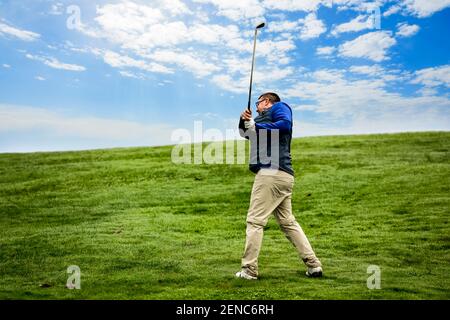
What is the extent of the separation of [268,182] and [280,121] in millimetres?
1122

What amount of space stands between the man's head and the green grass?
327cm

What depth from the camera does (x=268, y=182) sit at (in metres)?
8.59

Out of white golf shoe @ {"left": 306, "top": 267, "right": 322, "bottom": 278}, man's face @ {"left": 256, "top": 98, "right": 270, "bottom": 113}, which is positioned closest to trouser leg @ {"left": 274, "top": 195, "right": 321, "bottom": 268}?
white golf shoe @ {"left": 306, "top": 267, "right": 322, "bottom": 278}

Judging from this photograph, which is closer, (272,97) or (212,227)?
(272,97)

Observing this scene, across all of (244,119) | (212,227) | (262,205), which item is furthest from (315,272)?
(212,227)

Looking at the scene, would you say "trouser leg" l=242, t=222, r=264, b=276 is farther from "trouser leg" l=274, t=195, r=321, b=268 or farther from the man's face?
the man's face

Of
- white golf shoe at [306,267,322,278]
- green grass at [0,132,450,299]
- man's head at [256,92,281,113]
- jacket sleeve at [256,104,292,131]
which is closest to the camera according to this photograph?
jacket sleeve at [256,104,292,131]

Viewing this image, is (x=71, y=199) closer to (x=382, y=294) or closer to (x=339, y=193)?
(x=339, y=193)

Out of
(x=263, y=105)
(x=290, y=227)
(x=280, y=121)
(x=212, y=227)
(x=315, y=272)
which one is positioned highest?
(x=263, y=105)

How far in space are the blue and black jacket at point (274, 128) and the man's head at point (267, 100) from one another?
0.20 metres

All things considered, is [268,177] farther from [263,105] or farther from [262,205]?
[263,105]

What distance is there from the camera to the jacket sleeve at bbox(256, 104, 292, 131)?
28.0 feet

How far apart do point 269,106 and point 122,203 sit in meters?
14.6
